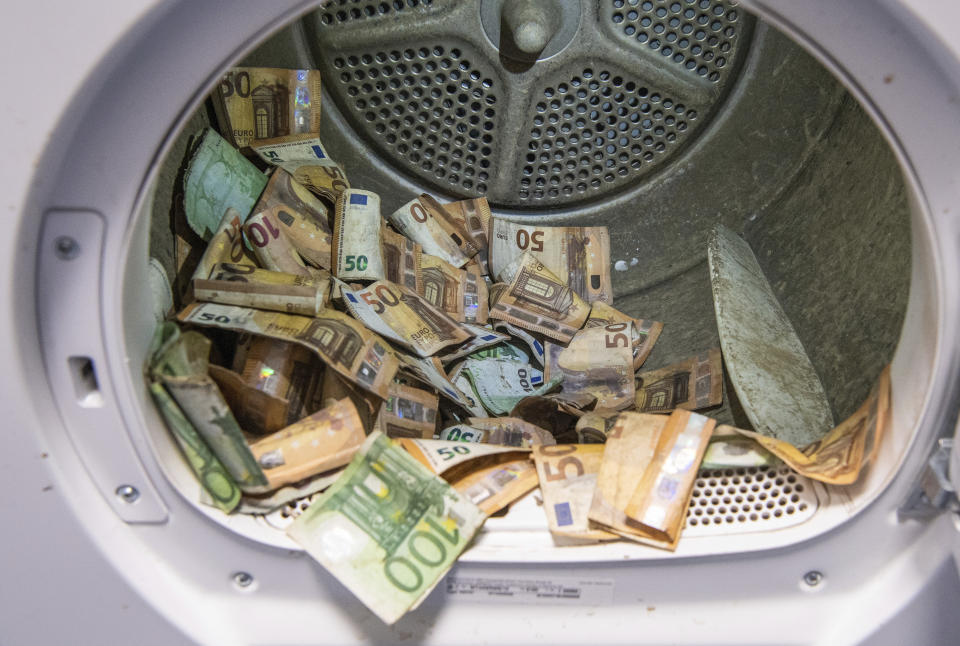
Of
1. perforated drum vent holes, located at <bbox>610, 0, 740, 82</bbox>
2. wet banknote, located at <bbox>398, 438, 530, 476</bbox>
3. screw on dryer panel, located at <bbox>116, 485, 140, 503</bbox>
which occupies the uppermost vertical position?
perforated drum vent holes, located at <bbox>610, 0, 740, 82</bbox>

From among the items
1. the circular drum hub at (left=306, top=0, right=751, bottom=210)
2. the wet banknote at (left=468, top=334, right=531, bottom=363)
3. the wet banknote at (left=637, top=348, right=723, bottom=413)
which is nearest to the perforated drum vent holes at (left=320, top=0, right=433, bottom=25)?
the circular drum hub at (left=306, top=0, right=751, bottom=210)

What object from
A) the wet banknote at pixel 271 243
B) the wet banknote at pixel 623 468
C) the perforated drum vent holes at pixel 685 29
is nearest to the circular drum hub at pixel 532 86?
the perforated drum vent holes at pixel 685 29

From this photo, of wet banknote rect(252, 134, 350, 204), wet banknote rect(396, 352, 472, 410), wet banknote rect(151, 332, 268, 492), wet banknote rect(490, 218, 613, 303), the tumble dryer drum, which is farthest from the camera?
wet banknote rect(490, 218, 613, 303)

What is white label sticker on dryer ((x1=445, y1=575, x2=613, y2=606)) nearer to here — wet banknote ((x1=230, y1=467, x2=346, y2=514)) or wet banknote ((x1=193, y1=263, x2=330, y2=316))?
wet banknote ((x1=230, y1=467, x2=346, y2=514))

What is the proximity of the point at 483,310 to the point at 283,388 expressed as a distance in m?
0.43

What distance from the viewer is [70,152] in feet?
1.82

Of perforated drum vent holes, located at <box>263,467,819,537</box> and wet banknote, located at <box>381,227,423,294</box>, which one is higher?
perforated drum vent holes, located at <box>263,467,819,537</box>

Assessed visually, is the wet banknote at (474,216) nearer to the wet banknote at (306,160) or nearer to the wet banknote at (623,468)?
the wet banknote at (306,160)

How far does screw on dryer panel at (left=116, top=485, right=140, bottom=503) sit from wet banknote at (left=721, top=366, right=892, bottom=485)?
50 cm

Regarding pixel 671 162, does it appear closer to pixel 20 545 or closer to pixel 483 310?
pixel 483 310

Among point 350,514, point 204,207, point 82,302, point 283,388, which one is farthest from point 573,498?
point 204,207

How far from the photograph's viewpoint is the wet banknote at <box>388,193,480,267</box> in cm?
118

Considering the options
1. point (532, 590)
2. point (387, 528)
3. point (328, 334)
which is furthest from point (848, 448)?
point (328, 334)

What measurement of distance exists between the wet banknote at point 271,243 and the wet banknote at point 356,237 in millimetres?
75
